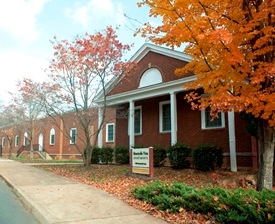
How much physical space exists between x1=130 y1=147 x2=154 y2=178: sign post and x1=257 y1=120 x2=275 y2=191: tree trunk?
3.99 metres

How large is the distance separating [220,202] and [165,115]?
1200cm

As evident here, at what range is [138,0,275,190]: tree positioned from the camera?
23.3 ft

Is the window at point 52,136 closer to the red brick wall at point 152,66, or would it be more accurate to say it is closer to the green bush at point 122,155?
the red brick wall at point 152,66

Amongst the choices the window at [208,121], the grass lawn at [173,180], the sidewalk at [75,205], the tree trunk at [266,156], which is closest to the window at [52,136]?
the window at [208,121]

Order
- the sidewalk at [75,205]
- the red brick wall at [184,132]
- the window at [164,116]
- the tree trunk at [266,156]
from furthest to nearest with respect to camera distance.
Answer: the window at [164,116], the red brick wall at [184,132], the tree trunk at [266,156], the sidewalk at [75,205]

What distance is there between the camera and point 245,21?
7730 mm

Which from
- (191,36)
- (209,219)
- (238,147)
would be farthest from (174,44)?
(238,147)

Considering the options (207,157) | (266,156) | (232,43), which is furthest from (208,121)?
(232,43)

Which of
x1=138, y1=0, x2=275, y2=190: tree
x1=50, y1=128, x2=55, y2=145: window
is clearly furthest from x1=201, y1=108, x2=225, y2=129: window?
x1=50, y1=128, x2=55, y2=145: window

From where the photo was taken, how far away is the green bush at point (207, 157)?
488 inches

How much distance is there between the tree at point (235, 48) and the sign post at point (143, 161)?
3.54 meters

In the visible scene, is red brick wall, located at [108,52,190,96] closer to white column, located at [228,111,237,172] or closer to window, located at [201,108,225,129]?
window, located at [201,108,225,129]

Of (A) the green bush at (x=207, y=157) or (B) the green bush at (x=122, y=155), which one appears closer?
(A) the green bush at (x=207, y=157)

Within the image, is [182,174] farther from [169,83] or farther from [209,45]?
[209,45]
